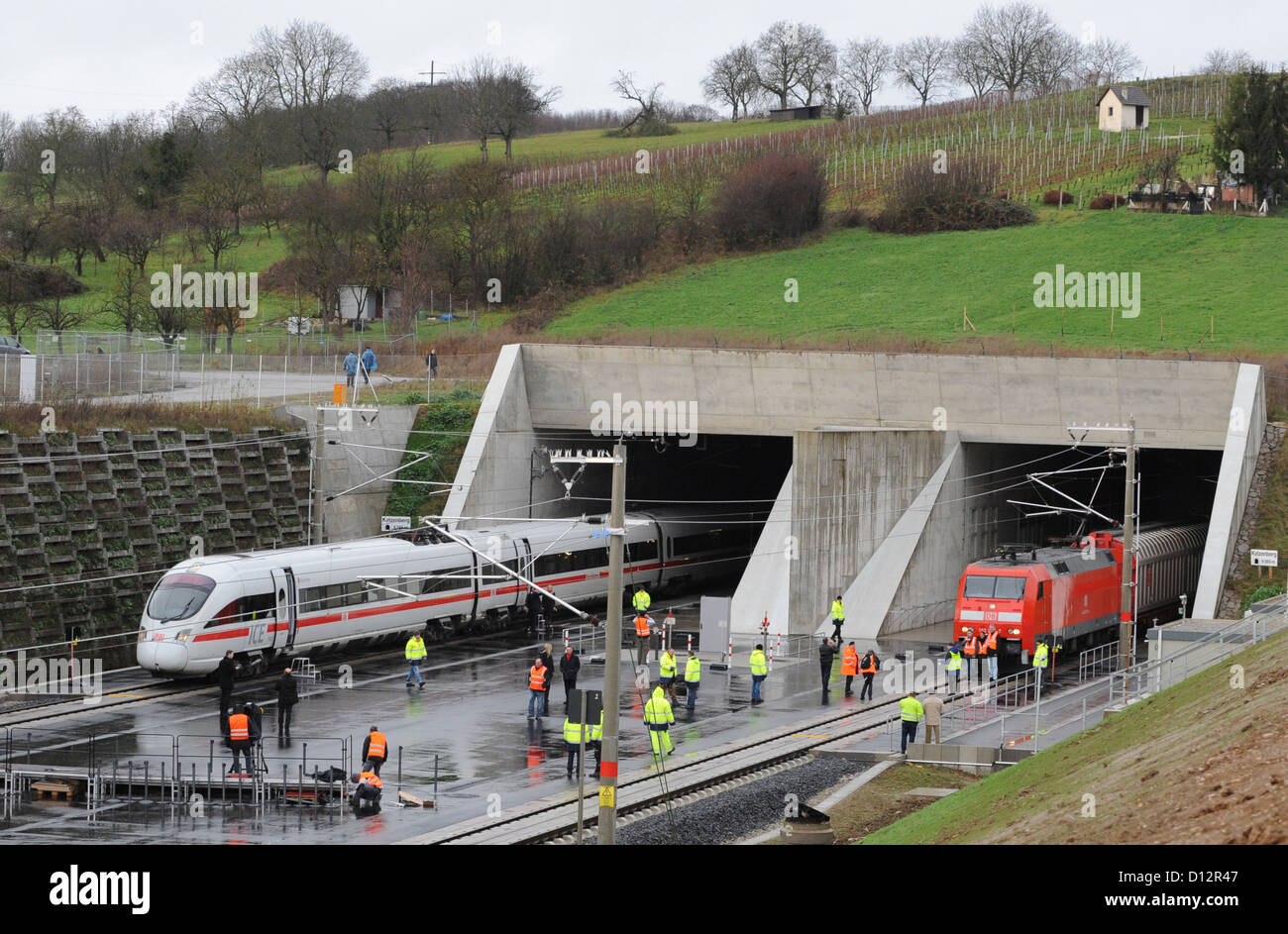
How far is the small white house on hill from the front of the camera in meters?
96.9

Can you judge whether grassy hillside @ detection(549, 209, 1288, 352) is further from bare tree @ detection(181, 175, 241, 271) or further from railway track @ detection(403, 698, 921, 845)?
railway track @ detection(403, 698, 921, 845)

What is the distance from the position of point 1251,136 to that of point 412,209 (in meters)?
42.7

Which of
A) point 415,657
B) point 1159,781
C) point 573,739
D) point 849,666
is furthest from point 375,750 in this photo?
point 849,666

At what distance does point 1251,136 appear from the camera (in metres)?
78.4

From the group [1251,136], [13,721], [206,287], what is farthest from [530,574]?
[1251,136]

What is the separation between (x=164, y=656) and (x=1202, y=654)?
→ 22.1m

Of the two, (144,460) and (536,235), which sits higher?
(536,235)

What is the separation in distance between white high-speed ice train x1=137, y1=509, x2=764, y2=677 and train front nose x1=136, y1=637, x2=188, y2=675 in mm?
22

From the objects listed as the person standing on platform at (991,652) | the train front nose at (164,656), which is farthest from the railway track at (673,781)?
the train front nose at (164,656)

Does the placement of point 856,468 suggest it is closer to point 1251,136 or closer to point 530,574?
point 530,574

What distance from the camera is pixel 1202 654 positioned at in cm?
3212

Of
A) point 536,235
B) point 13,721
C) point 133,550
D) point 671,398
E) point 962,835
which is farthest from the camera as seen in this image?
point 536,235
